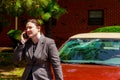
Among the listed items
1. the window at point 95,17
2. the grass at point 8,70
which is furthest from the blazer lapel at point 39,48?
the window at point 95,17

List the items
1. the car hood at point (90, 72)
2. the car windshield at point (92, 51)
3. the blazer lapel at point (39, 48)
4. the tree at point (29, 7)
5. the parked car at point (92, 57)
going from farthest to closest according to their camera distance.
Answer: the tree at point (29, 7) → the car windshield at point (92, 51) → the parked car at point (92, 57) → the car hood at point (90, 72) → the blazer lapel at point (39, 48)

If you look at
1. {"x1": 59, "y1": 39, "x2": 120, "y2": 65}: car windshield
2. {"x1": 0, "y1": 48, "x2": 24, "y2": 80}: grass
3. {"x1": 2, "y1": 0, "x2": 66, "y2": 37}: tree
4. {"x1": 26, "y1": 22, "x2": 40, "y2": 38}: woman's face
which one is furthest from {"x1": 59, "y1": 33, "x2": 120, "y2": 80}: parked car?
{"x1": 0, "y1": 48, "x2": 24, "y2": 80}: grass

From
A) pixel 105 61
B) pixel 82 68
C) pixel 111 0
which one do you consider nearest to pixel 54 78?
pixel 82 68

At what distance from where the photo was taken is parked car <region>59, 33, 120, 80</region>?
5930mm

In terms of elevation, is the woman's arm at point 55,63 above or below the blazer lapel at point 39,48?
below

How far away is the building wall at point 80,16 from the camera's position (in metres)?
20.1

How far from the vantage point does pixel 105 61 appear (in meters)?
6.66

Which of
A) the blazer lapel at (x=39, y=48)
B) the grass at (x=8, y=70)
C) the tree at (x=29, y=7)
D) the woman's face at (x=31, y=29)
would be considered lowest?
the grass at (x=8, y=70)

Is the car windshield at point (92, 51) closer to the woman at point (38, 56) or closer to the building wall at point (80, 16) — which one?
the woman at point (38, 56)

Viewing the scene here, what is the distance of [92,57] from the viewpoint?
6.86 m

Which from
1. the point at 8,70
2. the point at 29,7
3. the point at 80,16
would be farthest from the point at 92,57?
the point at 80,16

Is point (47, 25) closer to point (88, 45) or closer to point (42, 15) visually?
point (42, 15)

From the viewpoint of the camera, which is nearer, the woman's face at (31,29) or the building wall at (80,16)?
the woman's face at (31,29)

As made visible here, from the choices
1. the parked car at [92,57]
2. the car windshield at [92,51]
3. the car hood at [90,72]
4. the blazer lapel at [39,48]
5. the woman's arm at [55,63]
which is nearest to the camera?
the woman's arm at [55,63]
